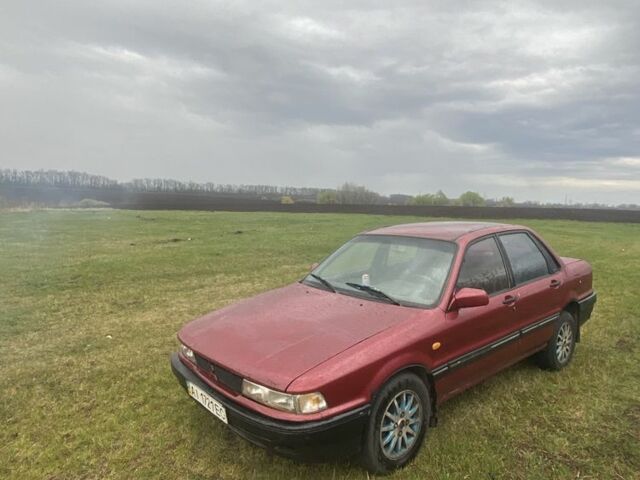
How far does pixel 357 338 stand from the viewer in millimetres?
2551

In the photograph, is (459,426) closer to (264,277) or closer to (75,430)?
(75,430)

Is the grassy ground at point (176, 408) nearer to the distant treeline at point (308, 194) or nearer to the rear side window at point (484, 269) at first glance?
the rear side window at point (484, 269)

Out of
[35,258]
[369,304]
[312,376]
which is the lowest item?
[35,258]

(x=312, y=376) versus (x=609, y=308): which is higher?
(x=312, y=376)

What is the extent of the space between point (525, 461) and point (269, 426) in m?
1.72

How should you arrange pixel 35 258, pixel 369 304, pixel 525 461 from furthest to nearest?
pixel 35 258, pixel 369 304, pixel 525 461

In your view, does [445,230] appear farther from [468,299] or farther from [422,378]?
[422,378]

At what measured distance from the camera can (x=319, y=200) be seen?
6619 cm

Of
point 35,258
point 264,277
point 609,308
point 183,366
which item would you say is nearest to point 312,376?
point 183,366

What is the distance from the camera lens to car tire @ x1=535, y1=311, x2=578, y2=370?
3.97 metres

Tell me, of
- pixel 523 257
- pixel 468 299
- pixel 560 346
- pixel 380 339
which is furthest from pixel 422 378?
pixel 560 346

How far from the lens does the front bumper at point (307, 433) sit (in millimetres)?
2238

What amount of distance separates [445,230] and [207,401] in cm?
234

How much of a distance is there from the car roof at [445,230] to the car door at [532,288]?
16cm
